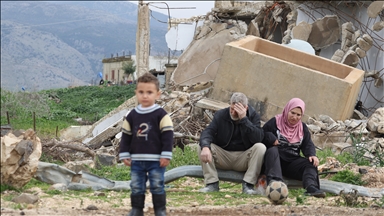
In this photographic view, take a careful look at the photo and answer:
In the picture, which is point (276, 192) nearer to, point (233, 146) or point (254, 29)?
point (233, 146)

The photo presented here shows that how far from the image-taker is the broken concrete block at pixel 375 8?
1630 cm

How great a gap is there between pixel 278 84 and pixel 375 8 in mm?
4757

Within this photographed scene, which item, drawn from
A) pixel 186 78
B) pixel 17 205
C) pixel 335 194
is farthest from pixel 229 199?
pixel 186 78

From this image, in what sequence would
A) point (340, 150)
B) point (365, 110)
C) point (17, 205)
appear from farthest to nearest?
point (365, 110), point (340, 150), point (17, 205)

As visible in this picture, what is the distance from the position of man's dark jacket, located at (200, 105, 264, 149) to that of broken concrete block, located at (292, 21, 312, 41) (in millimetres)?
10520

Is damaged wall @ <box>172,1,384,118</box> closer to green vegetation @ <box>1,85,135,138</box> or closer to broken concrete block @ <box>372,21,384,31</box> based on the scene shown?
broken concrete block @ <box>372,21,384,31</box>

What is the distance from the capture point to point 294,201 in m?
7.25

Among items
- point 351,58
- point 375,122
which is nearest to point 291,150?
point 375,122

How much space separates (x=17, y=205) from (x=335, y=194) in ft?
11.5

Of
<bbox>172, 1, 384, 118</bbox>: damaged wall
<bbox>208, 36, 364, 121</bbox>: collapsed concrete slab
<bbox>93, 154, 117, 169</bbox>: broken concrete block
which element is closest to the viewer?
<bbox>93, 154, 117, 169</bbox>: broken concrete block

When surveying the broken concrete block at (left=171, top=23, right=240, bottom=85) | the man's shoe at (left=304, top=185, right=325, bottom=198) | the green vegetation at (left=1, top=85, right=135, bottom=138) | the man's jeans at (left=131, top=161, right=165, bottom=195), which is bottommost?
the green vegetation at (left=1, top=85, right=135, bottom=138)

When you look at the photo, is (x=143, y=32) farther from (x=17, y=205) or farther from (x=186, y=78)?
(x=17, y=205)

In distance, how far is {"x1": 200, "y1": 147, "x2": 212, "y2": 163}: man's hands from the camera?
7.47 meters

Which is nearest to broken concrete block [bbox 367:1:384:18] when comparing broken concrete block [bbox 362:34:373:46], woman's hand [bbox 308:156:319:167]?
broken concrete block [bbox 362:34:373:46]
